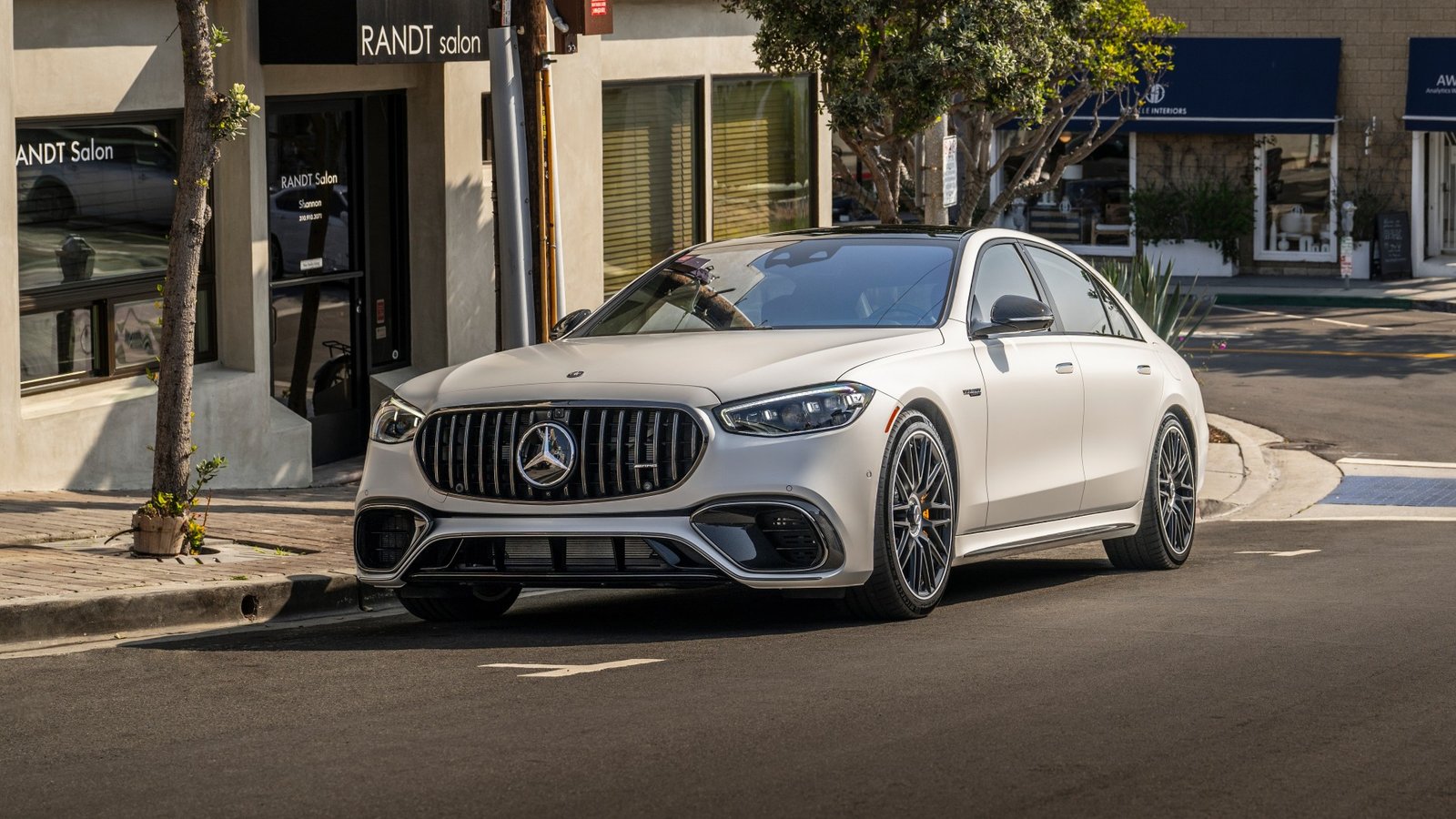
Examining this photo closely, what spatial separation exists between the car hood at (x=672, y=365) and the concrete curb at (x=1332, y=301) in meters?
24.8

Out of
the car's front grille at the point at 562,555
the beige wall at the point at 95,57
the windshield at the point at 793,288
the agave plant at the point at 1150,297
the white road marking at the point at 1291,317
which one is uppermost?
the beige wall at the point at 95,57

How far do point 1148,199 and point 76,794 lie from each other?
1341 inches

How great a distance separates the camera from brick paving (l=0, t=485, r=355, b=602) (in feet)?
29.9

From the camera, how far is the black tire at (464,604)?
8578 mm

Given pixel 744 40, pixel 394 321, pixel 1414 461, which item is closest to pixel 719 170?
pixel 744 40

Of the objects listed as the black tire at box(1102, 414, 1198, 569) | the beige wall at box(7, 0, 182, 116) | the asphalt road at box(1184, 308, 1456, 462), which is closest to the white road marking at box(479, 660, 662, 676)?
the black tire at box(1102, 414, 1198, 569)

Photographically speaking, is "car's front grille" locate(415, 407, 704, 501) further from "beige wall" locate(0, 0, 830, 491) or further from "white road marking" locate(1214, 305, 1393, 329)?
"white road marking" locate(1214, 305, 1393, 329)

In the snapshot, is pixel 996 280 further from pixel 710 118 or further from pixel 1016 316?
pixel 710 118

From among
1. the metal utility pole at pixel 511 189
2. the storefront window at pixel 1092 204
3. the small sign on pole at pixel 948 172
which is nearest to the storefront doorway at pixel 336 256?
the metal utility pole at pixel 511 189

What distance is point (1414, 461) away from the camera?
17.8 meters

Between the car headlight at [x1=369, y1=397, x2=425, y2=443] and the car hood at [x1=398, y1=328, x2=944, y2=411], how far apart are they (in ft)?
0.14

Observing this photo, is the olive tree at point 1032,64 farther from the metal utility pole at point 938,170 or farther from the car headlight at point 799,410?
the car headlight at point 799,410

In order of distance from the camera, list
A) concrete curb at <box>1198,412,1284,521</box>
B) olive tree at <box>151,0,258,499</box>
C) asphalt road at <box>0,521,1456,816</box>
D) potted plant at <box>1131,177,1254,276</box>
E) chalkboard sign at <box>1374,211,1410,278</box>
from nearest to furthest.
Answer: asphalt road at <box>0,521,1456,816</box> < olive tree at <box>151,0,258,499</box> < concrete curb at <box>1198,412,1284,521</box> < chalkboard sign at <box>1374,211,1410,278</box> < potted plant at <box>1131,177,1254,276</box>

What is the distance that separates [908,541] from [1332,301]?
87.0 feet
